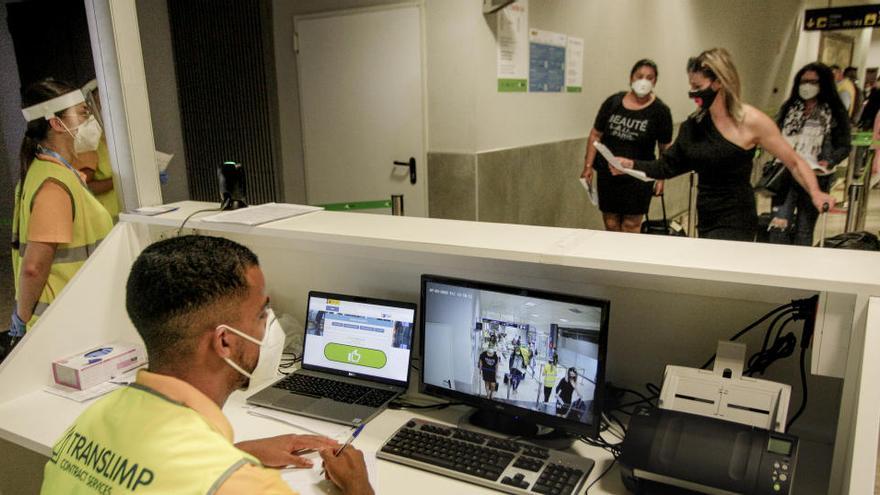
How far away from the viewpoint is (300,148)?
14.4 feet

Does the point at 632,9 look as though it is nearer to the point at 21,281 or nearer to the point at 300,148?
the point at 300,148

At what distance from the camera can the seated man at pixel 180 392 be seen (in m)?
0.82

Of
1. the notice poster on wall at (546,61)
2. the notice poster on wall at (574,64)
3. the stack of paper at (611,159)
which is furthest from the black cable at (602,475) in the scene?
the notice poster on wall at (574,64)

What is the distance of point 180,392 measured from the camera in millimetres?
938

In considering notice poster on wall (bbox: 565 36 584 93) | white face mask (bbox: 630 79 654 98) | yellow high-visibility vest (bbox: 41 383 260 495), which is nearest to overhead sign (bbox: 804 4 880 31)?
notice poster on wall (bbox: 565 36 584 93)

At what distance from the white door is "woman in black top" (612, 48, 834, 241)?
161 centimetres

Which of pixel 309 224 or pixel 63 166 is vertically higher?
pixel 63 166

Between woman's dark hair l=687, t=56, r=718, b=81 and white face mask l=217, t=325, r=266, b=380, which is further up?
woman's dark hair l=687, t=56, r=718, b=81

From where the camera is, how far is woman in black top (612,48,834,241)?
2.84 metres

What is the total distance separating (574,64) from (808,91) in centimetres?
181

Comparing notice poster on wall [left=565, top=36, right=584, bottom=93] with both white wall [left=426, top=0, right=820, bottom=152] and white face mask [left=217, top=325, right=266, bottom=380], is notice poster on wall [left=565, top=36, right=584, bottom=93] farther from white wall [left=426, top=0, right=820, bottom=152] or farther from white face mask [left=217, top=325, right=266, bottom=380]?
white face mask [left=217, top=325, right=266, bottom=380]

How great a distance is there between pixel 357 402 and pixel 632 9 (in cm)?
475

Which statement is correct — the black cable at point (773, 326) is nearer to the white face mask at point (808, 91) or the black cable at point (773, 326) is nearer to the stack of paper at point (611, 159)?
the stack of paper at point (611, 159)

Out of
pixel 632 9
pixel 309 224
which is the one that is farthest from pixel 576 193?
pixel 309 224
